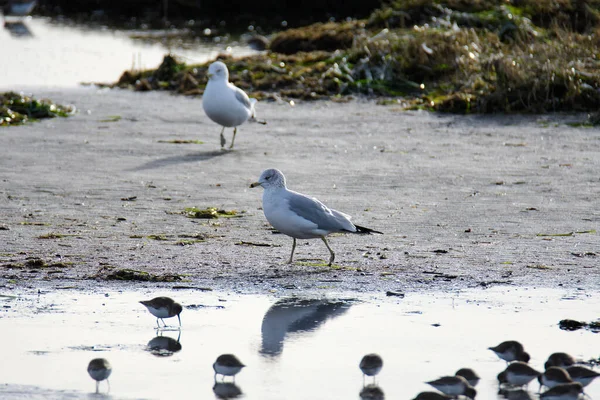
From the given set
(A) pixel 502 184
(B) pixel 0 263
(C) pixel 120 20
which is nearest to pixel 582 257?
(A) pixel 502 184

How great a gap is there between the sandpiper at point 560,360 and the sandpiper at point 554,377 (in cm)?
21

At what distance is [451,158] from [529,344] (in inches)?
303

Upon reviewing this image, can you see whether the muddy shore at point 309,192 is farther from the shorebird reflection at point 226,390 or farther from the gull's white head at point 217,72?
the shorebird reflection at point 226,390

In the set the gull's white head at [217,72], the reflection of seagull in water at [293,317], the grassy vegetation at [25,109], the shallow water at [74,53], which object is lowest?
the shallow water at [74,53]

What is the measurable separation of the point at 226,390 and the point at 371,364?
879 mm

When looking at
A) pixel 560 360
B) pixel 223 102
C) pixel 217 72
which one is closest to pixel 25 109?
pixel 217 72

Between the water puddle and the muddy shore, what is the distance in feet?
1.39

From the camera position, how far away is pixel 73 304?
7.61 m

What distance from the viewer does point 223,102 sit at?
15.3m

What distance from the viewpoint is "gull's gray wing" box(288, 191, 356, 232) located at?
8820mm

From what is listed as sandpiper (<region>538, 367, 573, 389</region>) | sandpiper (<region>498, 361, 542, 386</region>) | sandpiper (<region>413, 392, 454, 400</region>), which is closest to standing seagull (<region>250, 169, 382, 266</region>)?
sandpiper (<region>498, 361, 542, 386</region>)

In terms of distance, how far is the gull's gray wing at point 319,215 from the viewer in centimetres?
882

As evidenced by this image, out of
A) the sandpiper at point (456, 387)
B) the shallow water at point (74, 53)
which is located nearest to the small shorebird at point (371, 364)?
the sandpiper at point (456, 387)

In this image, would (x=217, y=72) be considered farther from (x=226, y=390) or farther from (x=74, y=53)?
(x=74, y=53)
